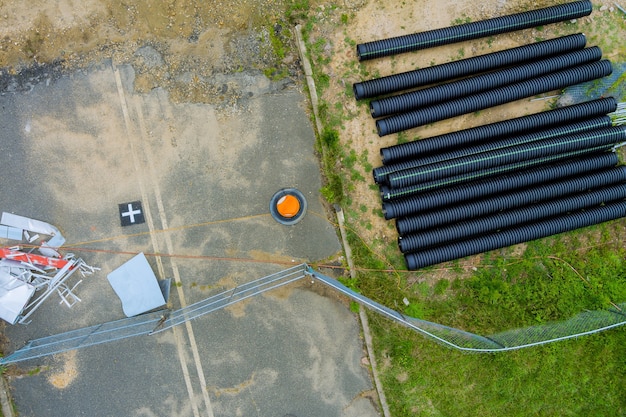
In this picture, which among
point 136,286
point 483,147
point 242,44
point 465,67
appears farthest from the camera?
point 242,44

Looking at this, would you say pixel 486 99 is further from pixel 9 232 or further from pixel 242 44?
pixel 9 232

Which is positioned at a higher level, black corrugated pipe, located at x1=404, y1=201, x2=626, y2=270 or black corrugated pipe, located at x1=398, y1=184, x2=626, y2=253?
black corrugated pipe, located at x1=398, y1=184, x2=626, y2=253

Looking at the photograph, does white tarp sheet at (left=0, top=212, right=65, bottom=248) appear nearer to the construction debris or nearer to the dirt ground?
the construction debris

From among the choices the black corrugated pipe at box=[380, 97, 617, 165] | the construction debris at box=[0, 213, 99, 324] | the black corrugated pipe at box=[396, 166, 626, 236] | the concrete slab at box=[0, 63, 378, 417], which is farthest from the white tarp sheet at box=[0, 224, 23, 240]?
the black corrugated pipe at box=[396, 166, 626, 236]

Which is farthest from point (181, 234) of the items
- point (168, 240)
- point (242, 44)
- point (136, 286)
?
point (242, 44)

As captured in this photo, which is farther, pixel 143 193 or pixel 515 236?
pixel 143 193
